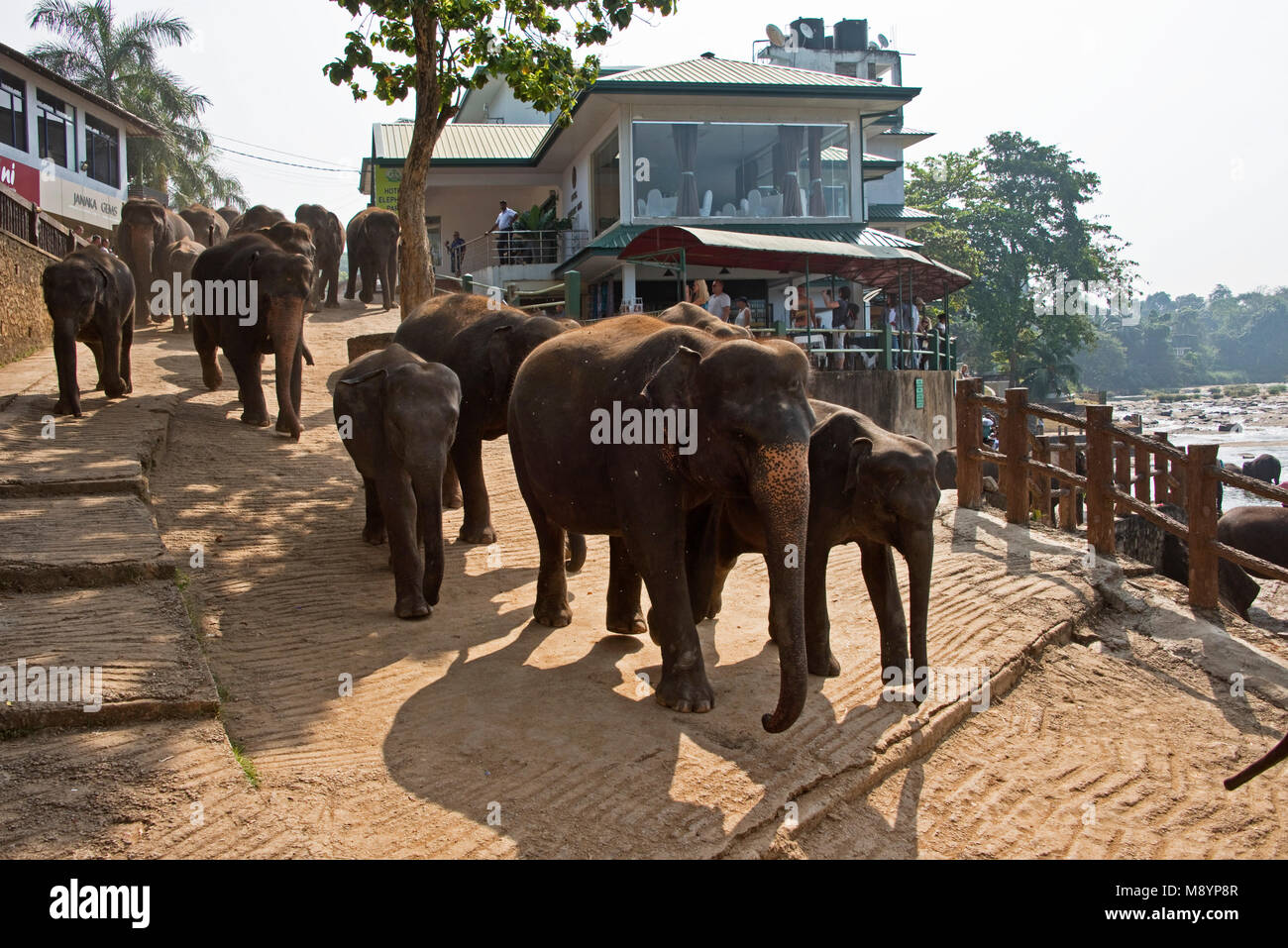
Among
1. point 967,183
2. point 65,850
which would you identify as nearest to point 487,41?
point 65,850

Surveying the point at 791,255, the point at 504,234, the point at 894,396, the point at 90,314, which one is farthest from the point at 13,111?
the point at 894,396

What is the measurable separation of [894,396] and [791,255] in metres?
3.37

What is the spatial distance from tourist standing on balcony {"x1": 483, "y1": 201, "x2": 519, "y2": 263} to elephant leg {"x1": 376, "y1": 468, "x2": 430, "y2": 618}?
884 inches

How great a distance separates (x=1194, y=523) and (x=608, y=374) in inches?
259

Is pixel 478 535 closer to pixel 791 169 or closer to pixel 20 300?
pixel 20 300

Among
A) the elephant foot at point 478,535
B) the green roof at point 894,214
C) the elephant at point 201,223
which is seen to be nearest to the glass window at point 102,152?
the elephant at point 201,223

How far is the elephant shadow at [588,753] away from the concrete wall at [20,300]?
13120mm

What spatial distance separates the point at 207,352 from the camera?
14.6m

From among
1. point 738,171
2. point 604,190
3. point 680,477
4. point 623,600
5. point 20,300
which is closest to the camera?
point 680,477

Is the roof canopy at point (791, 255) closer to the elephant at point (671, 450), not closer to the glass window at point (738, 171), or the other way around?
the glass window at point (738, 171)

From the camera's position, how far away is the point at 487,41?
14.9m

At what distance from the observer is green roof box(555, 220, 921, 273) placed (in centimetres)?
2559

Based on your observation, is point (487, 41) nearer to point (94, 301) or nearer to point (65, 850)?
point (94, 301)

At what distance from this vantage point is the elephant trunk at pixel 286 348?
12117mm
